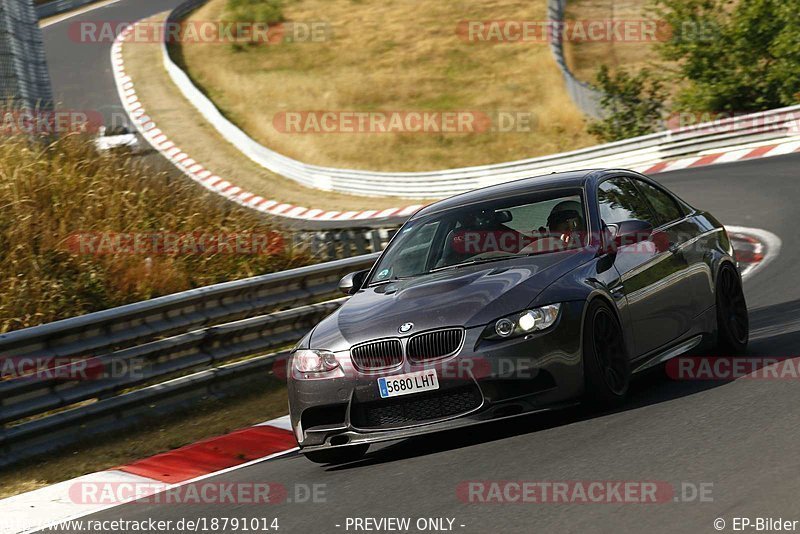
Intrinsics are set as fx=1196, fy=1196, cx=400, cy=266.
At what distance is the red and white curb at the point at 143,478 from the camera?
6.80 metres

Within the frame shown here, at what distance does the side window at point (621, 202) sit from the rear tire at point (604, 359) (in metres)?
0.95

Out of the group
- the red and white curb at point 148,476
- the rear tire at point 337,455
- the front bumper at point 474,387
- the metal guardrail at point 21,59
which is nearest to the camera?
the front bumper at point 474,387

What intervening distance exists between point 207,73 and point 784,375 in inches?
1683

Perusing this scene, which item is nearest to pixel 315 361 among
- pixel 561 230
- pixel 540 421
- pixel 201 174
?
pixel 540 421

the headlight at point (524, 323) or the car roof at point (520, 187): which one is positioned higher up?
the car roof at point (520, 187)

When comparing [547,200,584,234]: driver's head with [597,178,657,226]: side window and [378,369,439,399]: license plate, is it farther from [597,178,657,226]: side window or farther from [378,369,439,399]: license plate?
[378,369,439,399]: license plate

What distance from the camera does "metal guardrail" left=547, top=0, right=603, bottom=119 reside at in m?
35.0

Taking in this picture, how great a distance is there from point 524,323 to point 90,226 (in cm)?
683

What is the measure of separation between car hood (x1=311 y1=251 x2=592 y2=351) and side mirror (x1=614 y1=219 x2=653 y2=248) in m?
0.28

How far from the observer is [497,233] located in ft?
24.9

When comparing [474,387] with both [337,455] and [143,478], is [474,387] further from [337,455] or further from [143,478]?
[143,478]

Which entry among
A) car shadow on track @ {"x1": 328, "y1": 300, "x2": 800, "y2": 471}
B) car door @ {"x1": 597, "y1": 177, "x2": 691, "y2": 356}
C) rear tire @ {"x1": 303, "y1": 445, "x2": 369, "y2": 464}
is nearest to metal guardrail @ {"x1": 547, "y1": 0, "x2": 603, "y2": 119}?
car door @ {"x1": 597, "y1": 177, "x2": 691, "y2": 356}

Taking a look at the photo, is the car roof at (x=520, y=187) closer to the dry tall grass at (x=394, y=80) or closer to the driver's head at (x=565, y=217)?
the driver's head at (x=565, y=217)

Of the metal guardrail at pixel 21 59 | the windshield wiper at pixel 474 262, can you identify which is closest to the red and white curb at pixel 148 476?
the windshield wiper at pixel 474 262
